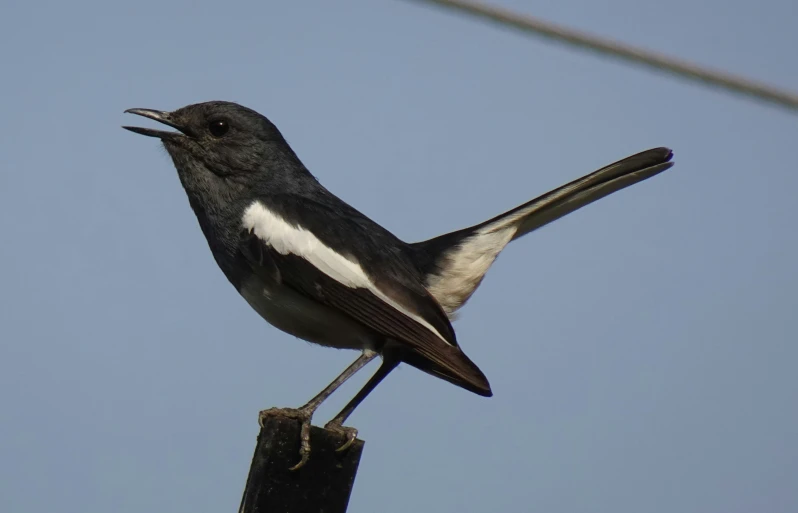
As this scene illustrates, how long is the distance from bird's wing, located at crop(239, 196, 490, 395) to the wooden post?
1283 mm

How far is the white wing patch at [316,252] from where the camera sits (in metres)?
5.15

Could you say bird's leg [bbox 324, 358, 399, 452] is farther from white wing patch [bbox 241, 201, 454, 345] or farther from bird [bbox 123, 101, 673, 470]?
white wing patch [bbox 241, 201, 454, 345]

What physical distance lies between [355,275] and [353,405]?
0.76 meters

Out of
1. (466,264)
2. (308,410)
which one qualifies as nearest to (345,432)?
(308,410)

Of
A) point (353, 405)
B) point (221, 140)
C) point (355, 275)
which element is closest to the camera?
point (353, 405)

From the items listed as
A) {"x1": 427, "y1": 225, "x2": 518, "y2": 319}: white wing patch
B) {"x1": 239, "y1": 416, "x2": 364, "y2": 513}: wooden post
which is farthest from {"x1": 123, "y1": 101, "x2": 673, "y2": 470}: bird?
{"x1": 239, "y1": 416, "x2": 364, "y2": 513}: wooden post

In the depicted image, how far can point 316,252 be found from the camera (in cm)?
525

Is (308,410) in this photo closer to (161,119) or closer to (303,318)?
(303,318)

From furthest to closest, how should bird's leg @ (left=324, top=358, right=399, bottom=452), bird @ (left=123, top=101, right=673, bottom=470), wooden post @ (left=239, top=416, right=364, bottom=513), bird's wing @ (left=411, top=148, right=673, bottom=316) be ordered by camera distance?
bird's wing @ (left=411, top=148, right=673, bottom=316) → bird @ (left=123, top=101, right=673, bottom=470) → bird's leg @ (left=324, top=358, right=399, bottom=452) → wooden post @ (left=239, top=416, right=364, bottom=513)

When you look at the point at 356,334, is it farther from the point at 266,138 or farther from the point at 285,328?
the point at 266,138

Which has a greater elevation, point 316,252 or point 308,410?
point 316,252

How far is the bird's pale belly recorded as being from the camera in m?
5.20

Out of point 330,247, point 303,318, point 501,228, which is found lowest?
point 303,318

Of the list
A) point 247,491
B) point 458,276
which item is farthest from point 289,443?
point 458,276
